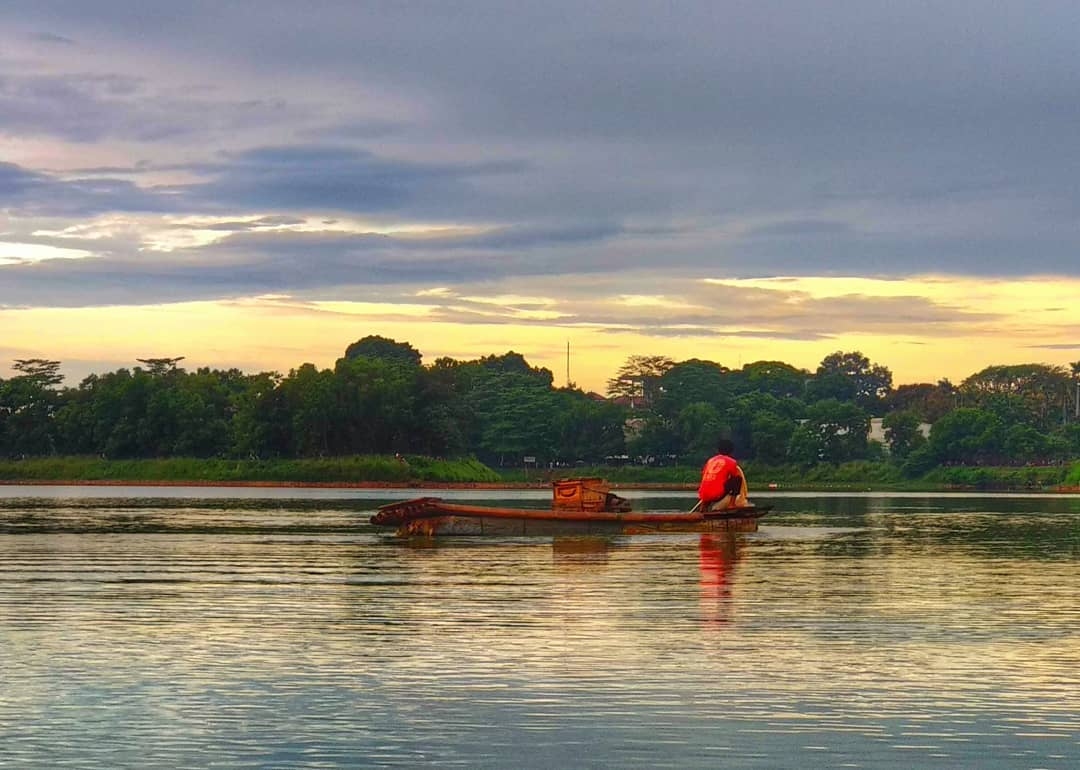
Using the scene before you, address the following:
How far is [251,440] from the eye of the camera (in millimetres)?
162250

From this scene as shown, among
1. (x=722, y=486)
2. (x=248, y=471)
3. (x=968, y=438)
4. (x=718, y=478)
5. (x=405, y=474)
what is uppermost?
(x=968, y=438)

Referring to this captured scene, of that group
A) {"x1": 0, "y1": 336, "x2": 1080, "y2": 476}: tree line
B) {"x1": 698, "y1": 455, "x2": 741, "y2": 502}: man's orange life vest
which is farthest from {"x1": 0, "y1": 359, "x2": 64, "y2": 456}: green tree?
{"x1": 698, "y1": 455, "x2": 741, "y2": 502}: man's orange life vest

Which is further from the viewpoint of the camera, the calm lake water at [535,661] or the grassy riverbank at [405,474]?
the grassy riverbank at [405,474]

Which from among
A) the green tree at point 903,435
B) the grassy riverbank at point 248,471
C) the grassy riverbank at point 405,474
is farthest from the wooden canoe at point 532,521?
the green tree at point 903,435

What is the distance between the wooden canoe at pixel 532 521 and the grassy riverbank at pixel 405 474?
339 feet

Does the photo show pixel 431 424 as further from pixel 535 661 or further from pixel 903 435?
pixel 535 661

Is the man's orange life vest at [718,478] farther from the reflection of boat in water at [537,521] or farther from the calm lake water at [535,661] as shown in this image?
the calm lake water at [535,661]

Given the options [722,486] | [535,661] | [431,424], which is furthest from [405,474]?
[535,661]

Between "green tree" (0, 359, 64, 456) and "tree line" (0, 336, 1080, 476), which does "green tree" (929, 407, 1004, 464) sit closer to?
"tree line" (0, 336, 1080, 476)

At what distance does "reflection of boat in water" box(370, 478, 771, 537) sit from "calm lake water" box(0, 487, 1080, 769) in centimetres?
990

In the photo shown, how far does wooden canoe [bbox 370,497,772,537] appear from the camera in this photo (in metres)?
55.5

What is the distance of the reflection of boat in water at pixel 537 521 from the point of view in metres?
55.5

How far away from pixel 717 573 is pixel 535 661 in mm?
17096

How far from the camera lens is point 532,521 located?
5612 cm
